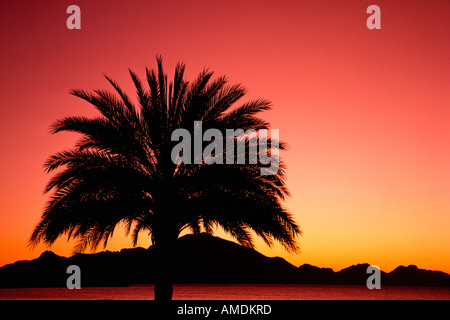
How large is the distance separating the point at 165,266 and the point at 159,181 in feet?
6.96

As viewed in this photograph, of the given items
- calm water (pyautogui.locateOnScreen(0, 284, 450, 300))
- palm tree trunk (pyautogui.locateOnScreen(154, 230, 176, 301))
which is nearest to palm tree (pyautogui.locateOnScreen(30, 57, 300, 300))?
palm tree trunk (pyautogui.locateOnScreen(154, 230, 176, 301))

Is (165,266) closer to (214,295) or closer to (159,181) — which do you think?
(159,181)

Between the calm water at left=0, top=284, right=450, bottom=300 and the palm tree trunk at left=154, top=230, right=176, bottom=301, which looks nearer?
the palm tree trunk at left=154, top=230, right=176, bottom=301

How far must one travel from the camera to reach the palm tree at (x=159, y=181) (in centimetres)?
1241

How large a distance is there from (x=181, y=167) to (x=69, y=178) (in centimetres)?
280

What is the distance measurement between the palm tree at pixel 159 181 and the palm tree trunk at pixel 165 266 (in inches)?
1.0

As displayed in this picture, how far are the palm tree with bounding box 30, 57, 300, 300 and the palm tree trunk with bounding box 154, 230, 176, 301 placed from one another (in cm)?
2

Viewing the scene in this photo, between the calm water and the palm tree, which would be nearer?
the palm tree

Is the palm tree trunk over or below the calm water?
over

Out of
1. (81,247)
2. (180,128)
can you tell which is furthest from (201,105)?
(81,247)

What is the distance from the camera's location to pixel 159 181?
1286 cm

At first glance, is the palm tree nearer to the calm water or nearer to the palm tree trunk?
the palm tree trunk

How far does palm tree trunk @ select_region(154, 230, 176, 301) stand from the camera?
41.1 ft
